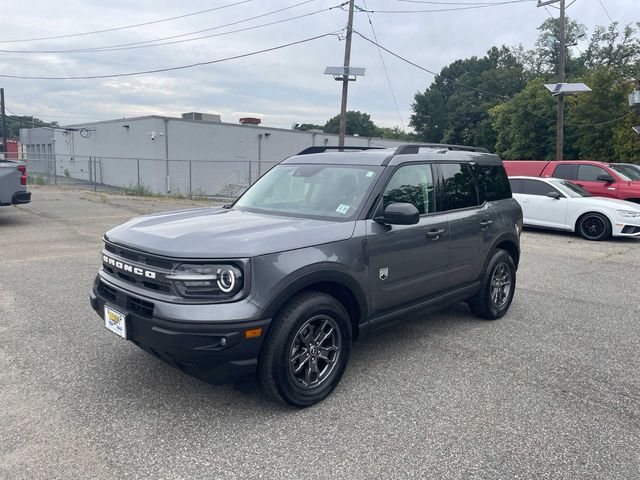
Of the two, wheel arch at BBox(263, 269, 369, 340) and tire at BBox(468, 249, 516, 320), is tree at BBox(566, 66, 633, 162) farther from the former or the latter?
wheel arch at BBox(263, 269, 369, 340)

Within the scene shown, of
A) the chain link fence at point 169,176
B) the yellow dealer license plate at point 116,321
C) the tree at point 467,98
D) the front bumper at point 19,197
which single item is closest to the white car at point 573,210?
the yellow dealer license plate at point 116,321

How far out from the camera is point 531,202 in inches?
500

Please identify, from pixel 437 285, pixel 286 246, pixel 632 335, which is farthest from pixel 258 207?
pixel 632 335

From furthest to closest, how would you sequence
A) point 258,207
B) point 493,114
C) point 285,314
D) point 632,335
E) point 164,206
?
point 493,114
point 164,206
point 632,335
point 258,207
point 285,314

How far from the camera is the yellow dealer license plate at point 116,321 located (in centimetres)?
326

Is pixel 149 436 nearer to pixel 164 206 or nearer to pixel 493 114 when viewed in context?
pixel 164 206

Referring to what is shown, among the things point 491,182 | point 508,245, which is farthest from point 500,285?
point 491,182

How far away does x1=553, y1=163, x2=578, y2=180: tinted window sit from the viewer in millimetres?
14375

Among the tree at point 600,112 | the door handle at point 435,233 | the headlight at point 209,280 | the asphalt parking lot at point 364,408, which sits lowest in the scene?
the asphalt parking lot at point 364,408

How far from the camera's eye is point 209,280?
3.03 m

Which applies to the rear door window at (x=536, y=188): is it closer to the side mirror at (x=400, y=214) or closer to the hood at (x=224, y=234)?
the side mirror at (x=400, y=214)

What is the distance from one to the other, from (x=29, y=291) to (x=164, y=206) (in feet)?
36.2

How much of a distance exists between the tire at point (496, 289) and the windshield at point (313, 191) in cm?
196

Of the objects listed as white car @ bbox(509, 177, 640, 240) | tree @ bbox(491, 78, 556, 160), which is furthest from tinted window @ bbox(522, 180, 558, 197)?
tree @ bbox(491, 78, 556, 160)
